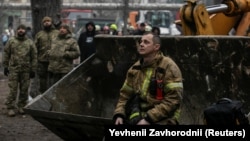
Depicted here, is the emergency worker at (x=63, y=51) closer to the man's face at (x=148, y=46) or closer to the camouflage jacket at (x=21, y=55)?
the camouflage jacket at (x=21, y=55)

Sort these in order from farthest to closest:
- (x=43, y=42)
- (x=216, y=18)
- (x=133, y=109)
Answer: (x=43, y=42), (x=216, y=18), (x=133, y=109)

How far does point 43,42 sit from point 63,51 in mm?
773

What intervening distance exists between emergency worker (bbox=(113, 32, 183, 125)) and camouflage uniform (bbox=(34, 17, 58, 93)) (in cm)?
516

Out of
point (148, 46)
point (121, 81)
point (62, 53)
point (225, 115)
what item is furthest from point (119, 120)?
point (62, 53)

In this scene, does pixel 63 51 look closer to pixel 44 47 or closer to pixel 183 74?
pixel 44 47

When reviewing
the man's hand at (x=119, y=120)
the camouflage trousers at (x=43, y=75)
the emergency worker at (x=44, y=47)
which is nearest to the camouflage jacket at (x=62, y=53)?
the emergency worker at (x=44, y=47)

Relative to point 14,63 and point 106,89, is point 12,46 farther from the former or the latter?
point 106,89

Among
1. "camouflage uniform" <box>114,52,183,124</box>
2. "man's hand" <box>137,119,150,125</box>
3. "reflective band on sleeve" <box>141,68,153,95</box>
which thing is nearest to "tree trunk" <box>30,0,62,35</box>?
"camouflage uniform" <box>114,52,183,124</box>

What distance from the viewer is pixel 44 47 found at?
10.5 meters

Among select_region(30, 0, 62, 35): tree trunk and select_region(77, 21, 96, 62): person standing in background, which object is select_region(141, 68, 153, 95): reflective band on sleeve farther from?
select_region(77, 21, 96, 62): person standing in background

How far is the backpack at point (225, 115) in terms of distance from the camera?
4.32 m

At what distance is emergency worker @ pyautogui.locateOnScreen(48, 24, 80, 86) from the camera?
9867mm

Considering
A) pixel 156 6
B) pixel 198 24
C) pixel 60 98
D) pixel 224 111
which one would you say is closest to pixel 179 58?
pixel 198 24

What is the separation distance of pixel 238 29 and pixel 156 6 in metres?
27.3
